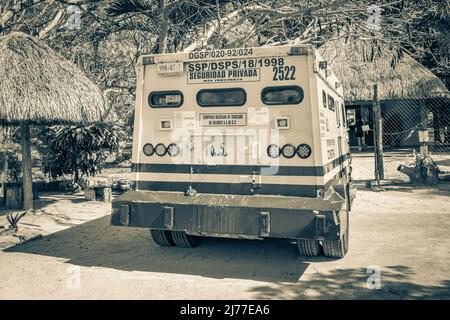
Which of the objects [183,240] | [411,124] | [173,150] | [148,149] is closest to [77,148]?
[183,240]

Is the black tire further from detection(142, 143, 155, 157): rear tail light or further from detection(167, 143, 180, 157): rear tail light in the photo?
detection(142, 143, 155, 157): rear tail light

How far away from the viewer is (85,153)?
12.0m

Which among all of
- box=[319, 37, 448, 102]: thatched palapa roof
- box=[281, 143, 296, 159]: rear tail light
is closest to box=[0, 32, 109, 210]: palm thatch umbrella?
box=[281, 143, 296, 159]: rear tail light

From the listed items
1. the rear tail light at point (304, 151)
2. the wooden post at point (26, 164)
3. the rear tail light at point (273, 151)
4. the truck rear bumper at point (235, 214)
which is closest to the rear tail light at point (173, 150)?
the truck rear bumper at point (235, 214)

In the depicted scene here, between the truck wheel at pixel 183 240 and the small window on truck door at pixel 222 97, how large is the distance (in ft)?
6.52

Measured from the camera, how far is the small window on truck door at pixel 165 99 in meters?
5.54

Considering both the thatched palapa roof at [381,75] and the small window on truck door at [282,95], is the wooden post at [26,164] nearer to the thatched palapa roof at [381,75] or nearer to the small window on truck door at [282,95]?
the small window on truck door at [282,95]

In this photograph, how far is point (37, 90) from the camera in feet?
27.4

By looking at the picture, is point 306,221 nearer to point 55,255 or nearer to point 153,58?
point 153,58

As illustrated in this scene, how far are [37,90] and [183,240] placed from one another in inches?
180

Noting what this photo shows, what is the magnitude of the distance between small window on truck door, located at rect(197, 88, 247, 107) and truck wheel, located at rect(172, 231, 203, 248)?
6.52ft

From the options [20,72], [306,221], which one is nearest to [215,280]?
[306,221]

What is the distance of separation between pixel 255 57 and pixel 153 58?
138 cm
